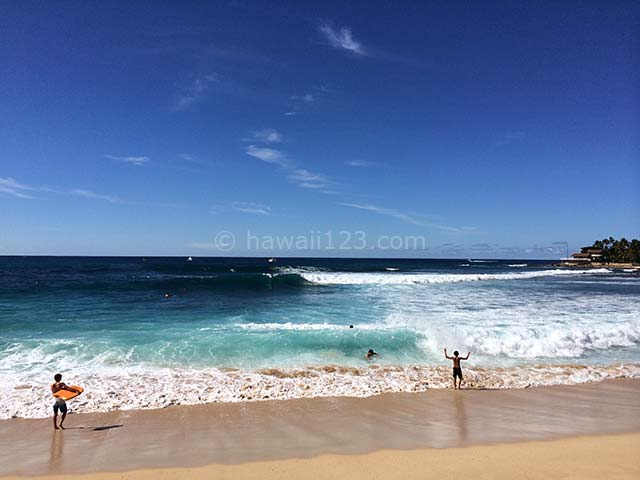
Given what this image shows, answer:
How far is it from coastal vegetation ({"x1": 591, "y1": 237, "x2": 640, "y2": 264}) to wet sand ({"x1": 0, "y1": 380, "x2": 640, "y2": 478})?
348 feet

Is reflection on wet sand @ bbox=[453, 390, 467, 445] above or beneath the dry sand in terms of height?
beneath

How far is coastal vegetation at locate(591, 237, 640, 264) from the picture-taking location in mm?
88688

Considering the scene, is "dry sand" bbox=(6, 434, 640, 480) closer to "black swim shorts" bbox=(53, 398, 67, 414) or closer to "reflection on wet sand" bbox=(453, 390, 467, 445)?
"reflection on wet sand" bbox=(453, 390, 467, 445)

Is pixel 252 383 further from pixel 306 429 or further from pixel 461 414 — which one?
pixel 461 414

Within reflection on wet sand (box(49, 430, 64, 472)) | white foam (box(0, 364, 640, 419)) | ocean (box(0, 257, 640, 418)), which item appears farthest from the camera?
ocean (box(0, 257, 640, 418))

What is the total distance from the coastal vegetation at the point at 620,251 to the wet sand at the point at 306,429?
10595cm

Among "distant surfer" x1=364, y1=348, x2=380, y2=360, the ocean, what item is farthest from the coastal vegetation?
"distant surfer" x1=364, y1=348, x2=380, y2=360

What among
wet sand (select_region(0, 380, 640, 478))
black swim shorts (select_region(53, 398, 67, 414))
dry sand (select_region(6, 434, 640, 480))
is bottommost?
wet sand (select_region(0, 380, 640, 478))

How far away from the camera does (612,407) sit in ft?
27.3

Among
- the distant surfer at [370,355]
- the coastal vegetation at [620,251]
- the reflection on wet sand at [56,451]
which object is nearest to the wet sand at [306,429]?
the reflection on wet sand at [56,451]

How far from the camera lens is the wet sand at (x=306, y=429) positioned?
20.3 feet

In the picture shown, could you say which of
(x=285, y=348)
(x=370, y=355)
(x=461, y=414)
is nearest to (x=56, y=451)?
(x=285, y=348)

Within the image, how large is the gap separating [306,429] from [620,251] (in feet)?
385

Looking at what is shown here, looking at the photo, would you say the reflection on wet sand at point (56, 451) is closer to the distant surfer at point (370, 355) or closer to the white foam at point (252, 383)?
the white foam at point (252, 383)
